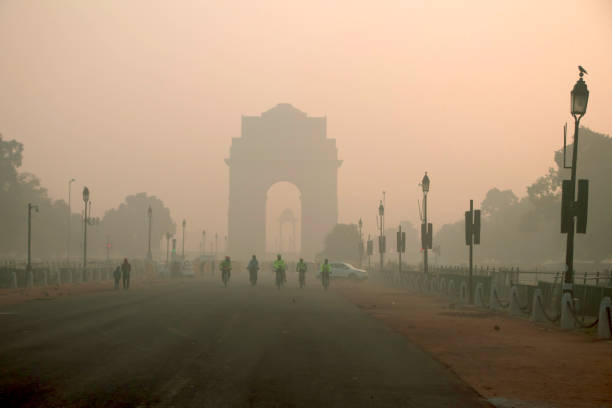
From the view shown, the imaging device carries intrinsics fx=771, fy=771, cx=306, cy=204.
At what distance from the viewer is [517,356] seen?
12938 mm

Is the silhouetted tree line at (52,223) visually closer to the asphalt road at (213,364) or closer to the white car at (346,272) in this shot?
the white car at (346,272)

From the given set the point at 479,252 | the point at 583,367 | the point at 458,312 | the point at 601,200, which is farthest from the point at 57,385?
the point at 479,252

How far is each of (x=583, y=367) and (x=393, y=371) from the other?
10.2ft

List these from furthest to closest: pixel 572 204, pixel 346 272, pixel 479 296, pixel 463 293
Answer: pixel 346 272, pixel 463 293, pixel 479 296, pixel 572 204

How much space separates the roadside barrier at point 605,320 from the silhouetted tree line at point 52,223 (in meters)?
69.5

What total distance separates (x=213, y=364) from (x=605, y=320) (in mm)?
8752

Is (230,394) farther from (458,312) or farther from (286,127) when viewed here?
(286,127)

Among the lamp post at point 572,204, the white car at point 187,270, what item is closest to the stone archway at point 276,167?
the white car at point 187,270

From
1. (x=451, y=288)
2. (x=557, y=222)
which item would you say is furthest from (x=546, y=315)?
(x=557, y=222)

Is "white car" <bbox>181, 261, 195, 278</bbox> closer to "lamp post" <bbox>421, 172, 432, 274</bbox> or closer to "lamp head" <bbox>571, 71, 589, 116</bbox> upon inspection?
"lamp post" <bbox>421, 172, 432, 274</bbox>

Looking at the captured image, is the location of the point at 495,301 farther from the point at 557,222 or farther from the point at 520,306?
the point at 557,222

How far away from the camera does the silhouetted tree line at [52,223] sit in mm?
78562

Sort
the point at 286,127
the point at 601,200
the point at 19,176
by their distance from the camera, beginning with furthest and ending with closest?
the point at 286,127 < the point at 19,176 < the point at 601,200

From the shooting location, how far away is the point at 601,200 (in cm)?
6156
